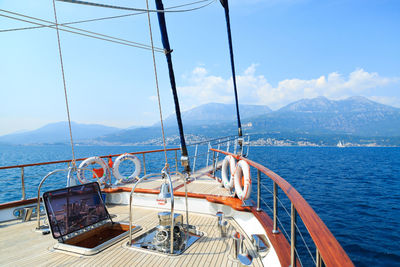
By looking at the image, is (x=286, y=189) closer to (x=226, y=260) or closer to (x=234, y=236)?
(x=234, y=236)

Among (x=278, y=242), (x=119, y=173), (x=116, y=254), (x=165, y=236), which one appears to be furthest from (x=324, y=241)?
(x=119, y=173)

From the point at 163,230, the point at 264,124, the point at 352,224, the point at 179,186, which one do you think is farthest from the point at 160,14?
the point at 264,124

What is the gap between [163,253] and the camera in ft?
8.41

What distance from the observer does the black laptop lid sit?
2994 millimetres

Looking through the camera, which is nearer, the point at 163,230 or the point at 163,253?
the point at 163,253

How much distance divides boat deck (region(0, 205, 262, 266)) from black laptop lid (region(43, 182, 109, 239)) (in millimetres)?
274

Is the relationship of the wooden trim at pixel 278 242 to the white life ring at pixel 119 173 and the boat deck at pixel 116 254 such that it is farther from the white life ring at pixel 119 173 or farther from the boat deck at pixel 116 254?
the white life ring at pixel 119 173

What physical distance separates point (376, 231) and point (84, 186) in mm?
8650

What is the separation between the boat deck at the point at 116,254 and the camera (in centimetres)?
243

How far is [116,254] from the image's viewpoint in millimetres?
2627

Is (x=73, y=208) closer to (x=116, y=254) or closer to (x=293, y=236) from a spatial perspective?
(x=116, y=254)

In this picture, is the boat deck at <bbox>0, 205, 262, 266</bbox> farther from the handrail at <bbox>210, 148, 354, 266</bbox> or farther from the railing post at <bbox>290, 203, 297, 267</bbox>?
the handrail at <bbox>210, 148, 354, 266</bbox>

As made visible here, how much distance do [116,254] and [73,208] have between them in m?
1.11

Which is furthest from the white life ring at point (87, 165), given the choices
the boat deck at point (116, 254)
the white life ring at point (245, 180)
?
the white life ring at point (245, 180)
